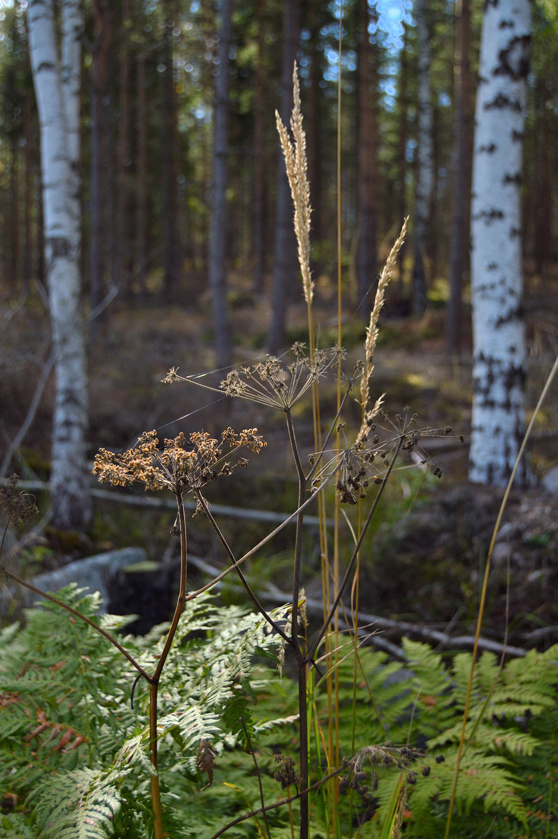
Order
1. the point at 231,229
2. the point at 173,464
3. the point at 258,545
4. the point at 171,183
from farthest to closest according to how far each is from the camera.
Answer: the point at 231,229 < the point at 171,183 < the point at 173,464 < the point at 258,545

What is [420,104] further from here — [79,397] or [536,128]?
[79,397]

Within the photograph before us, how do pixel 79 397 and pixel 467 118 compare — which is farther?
pixel 467 118

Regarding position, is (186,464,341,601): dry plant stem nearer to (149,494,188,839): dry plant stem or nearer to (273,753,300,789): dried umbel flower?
(149,494,188,839): dry plant stem

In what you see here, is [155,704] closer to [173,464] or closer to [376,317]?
[173,464]

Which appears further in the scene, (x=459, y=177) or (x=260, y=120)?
(x=260, y=120)

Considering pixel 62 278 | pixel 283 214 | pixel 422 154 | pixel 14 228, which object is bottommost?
pixel 62 278

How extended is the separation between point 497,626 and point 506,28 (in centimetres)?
446

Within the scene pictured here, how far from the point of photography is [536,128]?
901 inches

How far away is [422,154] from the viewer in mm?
16469

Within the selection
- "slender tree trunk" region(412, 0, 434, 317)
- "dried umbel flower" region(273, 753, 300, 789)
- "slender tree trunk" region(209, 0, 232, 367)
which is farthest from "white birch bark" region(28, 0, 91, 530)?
"slender tree trunk" region(412, 0, 434, 317)

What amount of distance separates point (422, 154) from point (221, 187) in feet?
29.0

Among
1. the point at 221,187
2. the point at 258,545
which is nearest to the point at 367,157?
the point at 221,187

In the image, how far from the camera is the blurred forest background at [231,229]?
654 cm

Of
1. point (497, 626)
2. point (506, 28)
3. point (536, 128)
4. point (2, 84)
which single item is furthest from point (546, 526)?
point (2, 84)
